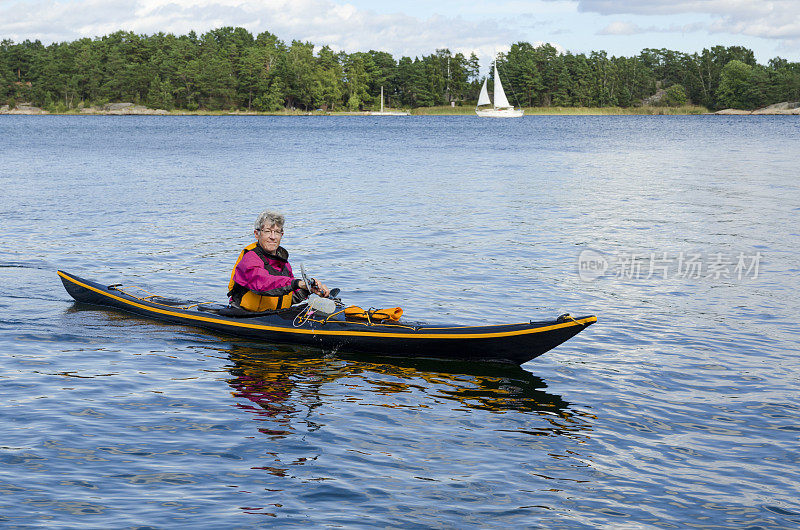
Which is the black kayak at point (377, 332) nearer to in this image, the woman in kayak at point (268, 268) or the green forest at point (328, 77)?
the woman in kayak at point (268, 268)

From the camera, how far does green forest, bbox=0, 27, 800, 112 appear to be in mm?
173625

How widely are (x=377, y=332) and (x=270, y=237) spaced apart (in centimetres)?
209

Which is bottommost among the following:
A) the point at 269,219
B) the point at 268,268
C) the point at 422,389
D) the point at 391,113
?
the point at 422,389

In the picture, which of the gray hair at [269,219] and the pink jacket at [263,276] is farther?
the pink jacket at [263,276]

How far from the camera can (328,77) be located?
177 metres

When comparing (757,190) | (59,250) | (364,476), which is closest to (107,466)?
(364,476)

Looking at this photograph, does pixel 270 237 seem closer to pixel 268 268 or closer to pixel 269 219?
pixel 269 219

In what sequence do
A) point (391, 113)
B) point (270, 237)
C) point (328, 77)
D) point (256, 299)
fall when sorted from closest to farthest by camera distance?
point (270, 237) < point (256, 299) < point (328, 77) < point (391, 113)

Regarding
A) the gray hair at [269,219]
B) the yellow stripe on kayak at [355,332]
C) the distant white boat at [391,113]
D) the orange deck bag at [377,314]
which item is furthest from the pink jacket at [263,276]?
the distant white boat at [391,113]

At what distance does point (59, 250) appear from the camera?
20047 millimetres

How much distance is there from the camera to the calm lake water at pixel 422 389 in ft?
23.6

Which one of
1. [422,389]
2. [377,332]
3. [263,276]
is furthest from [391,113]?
[422,389]

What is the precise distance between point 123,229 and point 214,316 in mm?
12867

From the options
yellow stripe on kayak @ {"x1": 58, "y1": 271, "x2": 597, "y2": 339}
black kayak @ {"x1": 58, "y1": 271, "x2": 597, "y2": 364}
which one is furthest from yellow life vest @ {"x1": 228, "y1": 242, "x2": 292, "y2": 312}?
yellow stripe on kayak @ {"x1": 58, "y1": 271, "x2": 597, "y2": 339}
